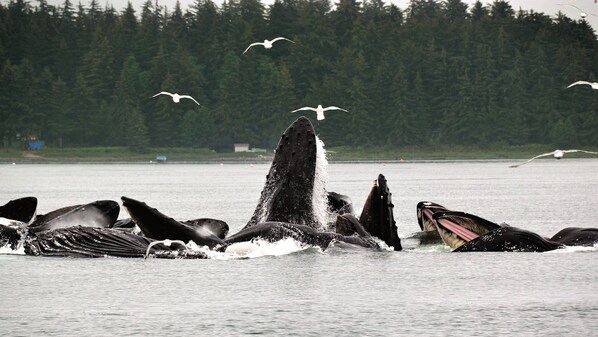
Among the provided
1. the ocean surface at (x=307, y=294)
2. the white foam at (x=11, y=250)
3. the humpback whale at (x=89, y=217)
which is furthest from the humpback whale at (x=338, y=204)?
the white foam at (x=11, y=250)

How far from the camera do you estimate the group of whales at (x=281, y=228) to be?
97.1 feet

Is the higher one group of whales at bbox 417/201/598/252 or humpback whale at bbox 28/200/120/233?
humpback whale at bbox 28/200/120/233

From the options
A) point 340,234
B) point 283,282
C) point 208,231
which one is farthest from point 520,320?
point 208,231

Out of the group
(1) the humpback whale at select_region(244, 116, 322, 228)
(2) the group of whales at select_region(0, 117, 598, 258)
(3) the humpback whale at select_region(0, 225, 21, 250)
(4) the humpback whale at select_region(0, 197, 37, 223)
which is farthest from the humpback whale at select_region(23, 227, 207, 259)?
(4) the humpback whale at select_region(0, 197, 37, 223)

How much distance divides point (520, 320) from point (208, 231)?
10444 mm

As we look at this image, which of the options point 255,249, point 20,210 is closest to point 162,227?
point 255,249

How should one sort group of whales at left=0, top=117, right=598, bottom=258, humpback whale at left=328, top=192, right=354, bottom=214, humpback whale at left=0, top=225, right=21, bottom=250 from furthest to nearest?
humpback whale at left=328, top=192, right=354, bottom=214 → humpback whale at left=0, top=225, right=21, bottom=250 → group of whales at left=0, top=117, right=598, bottom=258

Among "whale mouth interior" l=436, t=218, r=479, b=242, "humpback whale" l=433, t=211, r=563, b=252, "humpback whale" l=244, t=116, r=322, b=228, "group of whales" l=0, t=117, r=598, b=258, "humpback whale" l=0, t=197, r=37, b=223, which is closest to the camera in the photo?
"group of whales" l=0, t=117, r=598, b=258

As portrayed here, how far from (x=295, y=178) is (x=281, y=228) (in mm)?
1230

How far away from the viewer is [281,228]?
29500 millimetres

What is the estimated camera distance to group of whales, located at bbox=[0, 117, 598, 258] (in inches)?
1166

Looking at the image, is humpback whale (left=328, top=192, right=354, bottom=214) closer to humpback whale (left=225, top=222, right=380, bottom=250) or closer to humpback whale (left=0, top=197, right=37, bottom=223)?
humpback whale (left=225, top=222, right=380, bottom=250)

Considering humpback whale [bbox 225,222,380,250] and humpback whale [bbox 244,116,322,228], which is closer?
humpback whale [bbox 225,222,380,250]

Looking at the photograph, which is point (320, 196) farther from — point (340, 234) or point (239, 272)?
point (239, 272)
